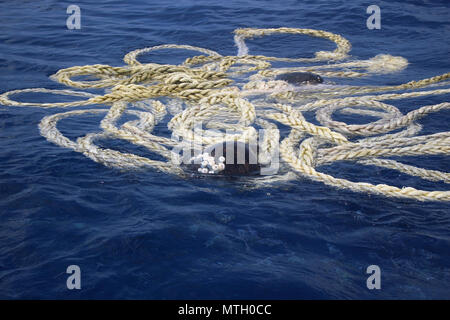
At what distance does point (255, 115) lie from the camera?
5.98 metres

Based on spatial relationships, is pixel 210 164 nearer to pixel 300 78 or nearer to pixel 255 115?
pixel 255 115

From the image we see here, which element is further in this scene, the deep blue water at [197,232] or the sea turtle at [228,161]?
the sea turtle at [228,161]

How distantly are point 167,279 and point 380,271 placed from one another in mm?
1439

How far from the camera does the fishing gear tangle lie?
5020 millimetres

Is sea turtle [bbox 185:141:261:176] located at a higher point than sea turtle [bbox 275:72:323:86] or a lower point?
lower

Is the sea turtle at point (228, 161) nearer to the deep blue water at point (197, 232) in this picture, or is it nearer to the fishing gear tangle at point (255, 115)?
the fishing gear tangle at point (255, 115)

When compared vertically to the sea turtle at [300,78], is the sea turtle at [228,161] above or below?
below

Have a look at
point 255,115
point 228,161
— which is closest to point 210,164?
point 228,161

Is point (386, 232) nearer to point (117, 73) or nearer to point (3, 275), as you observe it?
point (3, 275)

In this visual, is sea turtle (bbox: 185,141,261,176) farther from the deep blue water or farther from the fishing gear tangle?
the deep blue water

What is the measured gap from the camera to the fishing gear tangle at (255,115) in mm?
5020

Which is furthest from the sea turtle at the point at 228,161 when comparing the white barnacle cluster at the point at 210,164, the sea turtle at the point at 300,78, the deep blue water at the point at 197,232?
the sea turtle at the point at 300,78

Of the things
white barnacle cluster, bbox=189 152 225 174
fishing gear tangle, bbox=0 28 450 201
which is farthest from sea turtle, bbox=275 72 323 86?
white barnacle cluster, bbox=189 152 225 174

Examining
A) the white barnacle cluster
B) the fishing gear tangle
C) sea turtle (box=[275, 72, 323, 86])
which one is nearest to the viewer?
the white barnacle cluster
